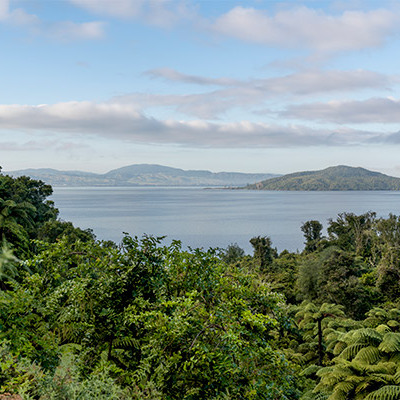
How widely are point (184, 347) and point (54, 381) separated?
1589 millimetres

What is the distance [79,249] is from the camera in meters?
6.63

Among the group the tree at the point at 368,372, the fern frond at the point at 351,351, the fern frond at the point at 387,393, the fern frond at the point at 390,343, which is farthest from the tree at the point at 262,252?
the fern frond at the point at 387,393

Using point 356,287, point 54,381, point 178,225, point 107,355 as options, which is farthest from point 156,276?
point 178,225

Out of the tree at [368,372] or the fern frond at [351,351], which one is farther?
the fern frond at [351,351]

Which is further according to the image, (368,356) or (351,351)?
(351,351)

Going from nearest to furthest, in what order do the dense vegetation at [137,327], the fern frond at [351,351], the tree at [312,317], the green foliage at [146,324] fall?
the dense vegetation at [137,327]
the green foliage at [146,324]
the fern frond at [351,351]
the tree at [312,317]

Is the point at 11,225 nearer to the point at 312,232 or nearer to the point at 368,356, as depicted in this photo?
the point at 368,356

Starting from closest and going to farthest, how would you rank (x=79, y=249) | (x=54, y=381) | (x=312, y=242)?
1. (x=54, y=381)
2. (x=79, y=249)
3. (x=312, y=242)

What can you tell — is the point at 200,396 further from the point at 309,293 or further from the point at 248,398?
the point at 309,293

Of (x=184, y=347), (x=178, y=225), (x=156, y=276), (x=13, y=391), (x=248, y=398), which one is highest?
(x=156, y=276)

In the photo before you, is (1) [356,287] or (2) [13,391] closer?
(2) [13,391]

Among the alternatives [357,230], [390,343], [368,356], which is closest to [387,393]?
[390,343]

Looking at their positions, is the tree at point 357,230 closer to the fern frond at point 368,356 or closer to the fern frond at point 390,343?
the fern frond at point 368,356

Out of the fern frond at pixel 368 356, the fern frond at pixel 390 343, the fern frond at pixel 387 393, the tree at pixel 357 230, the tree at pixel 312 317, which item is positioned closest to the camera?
the fern frond at pixel 387 393
